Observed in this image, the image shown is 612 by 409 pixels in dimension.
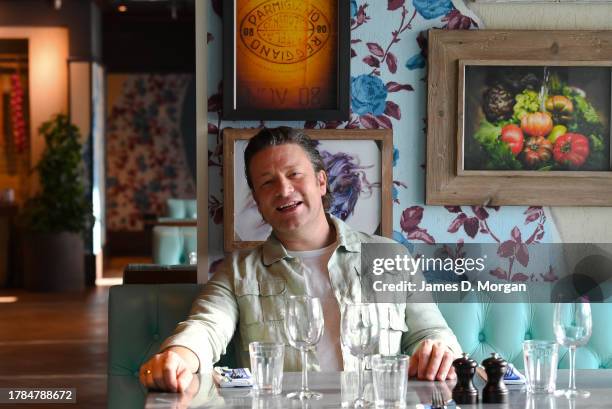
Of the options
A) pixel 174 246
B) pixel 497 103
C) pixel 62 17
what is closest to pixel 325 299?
pixel 497 103

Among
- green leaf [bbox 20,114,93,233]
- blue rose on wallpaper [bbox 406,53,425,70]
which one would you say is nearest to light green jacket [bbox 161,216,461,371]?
blue rose on wallpaper [bbox 406,53,425,70]

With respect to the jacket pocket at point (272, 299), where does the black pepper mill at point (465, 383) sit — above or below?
below

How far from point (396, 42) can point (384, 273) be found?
0.77 m

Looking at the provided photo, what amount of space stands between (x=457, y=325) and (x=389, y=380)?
109 cm

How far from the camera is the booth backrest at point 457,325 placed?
300 centimetres

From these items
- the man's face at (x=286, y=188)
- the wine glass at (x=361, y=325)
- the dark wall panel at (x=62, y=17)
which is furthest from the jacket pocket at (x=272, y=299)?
the dark wall panel at (x=62, y=17)

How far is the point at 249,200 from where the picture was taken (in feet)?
10.7

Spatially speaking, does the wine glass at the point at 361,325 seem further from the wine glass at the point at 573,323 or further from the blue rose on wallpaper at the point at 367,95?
the blue rose on wallpaper at the point at 367,95

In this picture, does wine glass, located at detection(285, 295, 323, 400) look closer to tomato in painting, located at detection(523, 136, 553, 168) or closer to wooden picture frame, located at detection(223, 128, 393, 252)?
wooden picture frame, located at detection(223, 128, 393, 252)

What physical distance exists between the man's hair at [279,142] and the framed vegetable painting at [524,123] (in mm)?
478

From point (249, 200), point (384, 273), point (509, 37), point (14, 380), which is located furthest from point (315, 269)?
point (14, 380)

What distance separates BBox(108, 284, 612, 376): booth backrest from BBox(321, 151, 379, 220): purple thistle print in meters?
0.45

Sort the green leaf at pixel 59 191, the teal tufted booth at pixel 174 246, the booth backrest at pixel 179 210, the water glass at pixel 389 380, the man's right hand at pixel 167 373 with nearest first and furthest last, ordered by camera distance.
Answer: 1. the water glass at pixel 389 380
2. the man's right hand at pixel 167 373
3. the teal tufted booth at pixel 174 246
4. the green leaf at pixel 59 191
5. the booth backrest at pixel 179 210

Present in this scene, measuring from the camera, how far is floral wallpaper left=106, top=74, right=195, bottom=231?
14062 millimetres
